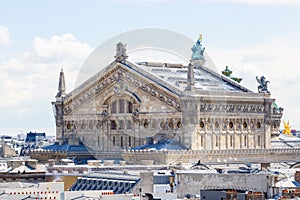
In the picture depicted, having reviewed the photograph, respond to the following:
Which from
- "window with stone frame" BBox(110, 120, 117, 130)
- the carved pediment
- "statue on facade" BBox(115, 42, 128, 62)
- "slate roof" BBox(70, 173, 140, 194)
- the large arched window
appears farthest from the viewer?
"window with stone frame" BBox(110, 120, 117, 130)

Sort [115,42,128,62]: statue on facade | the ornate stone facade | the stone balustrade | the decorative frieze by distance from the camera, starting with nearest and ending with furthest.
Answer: the stone balustrade → the ornate stone facade → the decorative frieze → [115,42,128,62]: statue on facade

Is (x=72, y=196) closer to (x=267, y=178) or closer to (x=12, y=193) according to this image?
(x=12, y=193)

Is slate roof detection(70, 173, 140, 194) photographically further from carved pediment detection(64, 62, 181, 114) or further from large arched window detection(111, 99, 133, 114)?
large arched window detection(111, 99, 133, 114)

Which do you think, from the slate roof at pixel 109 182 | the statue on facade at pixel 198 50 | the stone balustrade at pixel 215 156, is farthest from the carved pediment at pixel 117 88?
the slate roof at pixel 109 182

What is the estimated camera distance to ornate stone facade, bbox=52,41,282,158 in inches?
5064

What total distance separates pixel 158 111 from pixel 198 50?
20445mm

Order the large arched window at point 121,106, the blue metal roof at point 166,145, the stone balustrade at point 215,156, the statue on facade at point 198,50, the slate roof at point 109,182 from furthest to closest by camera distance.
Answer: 1. the statue on facade at point 198,50
2. the large arched window at point 121,106
3. the blue metal roof at point 166,145
4. the stone balustrade at point 215,156
5. the slate roof at point 109,182

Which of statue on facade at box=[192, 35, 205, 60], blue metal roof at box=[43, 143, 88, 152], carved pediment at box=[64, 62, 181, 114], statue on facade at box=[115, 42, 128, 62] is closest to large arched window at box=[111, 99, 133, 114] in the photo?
carved pediment at box=[64, 62, 181, 114]

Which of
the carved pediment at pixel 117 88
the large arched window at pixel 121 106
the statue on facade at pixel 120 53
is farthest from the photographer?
the large arched window at pixel 121 106

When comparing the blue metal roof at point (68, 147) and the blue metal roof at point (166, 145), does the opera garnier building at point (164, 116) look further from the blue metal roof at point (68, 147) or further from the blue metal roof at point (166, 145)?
the blue metal roof at point (68, 147)

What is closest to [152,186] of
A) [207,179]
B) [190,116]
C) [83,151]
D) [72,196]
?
[207,179]

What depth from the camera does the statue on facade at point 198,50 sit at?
147500mm

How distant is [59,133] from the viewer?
14275 centimetres

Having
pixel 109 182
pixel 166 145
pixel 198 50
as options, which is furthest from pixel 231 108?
pixel 109 182
